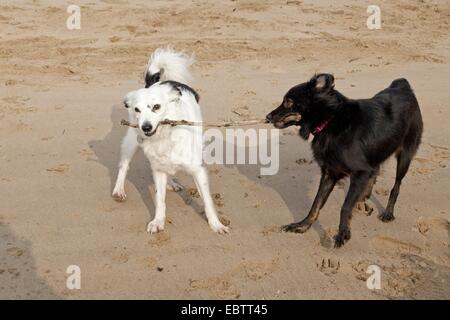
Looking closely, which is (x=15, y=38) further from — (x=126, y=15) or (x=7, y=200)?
(x=7, y=200)

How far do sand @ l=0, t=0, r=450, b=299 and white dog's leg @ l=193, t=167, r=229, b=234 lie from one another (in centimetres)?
12

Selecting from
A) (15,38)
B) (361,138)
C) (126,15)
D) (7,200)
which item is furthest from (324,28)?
(7,200)

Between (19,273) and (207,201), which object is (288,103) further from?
(19,273)

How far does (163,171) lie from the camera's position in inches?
168

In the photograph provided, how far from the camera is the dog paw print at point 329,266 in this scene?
3.76 meters

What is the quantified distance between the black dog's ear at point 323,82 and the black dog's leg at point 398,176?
1.13m

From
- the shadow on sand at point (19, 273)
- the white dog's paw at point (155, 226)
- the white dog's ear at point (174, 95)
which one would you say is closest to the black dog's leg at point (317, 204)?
the white dog's paw at point (155, 226)

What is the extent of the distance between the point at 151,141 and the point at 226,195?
121 cm

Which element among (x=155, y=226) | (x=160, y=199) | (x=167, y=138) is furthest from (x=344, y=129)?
(x=155, y=226)

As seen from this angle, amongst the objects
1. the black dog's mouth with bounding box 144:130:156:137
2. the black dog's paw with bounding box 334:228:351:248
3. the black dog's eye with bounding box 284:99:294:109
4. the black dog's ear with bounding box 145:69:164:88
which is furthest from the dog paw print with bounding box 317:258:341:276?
the black dog's ear with bounding box 145:69:164:88

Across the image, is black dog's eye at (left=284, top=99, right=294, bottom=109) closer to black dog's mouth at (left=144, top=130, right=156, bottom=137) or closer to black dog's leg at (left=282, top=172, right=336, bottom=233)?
black dog's leg at (left=282, top=172, right=336, bottom=233)

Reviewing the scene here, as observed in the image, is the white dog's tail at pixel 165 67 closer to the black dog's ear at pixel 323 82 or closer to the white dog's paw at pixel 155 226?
the white dog's paw at pixel 155 226

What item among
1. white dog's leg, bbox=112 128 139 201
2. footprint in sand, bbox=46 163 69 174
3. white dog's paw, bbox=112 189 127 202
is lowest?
white dog's paw, bbox=112 189 127 202

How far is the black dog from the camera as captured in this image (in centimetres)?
391
